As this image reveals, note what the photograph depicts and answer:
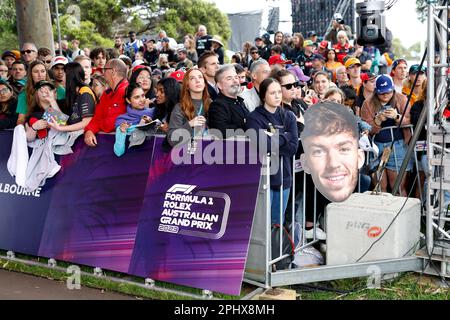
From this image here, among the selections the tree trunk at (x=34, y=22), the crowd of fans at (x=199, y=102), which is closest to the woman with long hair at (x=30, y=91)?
the crowd of fans at (x=199, y=102)

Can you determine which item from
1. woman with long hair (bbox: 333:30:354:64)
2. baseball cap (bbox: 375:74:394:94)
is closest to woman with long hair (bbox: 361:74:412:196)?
baseball cap (bbox: 375:74:394:94)

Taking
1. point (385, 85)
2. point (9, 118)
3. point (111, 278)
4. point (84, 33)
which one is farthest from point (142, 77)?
point (84, 33)

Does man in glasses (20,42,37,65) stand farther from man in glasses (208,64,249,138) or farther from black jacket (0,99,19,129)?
man in glasses (208,64,249,138)

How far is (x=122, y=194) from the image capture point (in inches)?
245

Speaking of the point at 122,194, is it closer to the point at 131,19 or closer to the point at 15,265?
the point at 15,265

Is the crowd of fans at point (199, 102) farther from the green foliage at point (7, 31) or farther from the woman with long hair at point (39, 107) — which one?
the green foliage at point (7, 31)

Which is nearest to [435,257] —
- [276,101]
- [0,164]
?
[276,101]

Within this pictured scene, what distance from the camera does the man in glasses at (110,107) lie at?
21.1 ft

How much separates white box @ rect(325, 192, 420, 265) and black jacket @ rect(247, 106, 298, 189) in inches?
24.7

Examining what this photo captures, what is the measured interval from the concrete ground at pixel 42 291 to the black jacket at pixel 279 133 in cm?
185

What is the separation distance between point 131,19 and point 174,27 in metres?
3.13

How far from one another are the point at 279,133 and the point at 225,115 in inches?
22.9

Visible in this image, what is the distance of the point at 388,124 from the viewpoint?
25.2 ft

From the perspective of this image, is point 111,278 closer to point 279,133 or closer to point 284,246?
point 284,246
